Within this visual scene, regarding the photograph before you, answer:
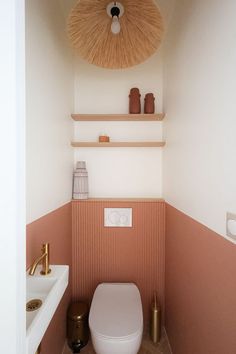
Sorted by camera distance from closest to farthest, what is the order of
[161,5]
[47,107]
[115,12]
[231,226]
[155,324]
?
1. [231,226]
2. [115,12]
3. [47,107]
4. [161,5]
5. [155,324]

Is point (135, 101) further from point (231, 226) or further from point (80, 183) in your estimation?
point (231, 226)

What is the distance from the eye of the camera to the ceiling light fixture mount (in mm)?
1014

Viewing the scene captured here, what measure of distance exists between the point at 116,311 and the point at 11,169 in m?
1.27

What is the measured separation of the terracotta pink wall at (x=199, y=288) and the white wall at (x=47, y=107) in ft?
2.88

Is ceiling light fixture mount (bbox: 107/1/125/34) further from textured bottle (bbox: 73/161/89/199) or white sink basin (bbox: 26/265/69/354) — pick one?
white sink basin (bbox: 26/265/69/354)

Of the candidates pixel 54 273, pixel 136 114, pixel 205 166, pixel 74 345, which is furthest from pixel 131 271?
pixel 136 114

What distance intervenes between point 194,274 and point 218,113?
85 centimetres

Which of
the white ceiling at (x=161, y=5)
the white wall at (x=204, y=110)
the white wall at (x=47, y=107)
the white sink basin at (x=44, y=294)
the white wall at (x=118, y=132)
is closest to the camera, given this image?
the white sink basin at (x=44, y=294)

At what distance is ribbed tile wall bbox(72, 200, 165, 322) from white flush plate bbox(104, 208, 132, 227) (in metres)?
0.04

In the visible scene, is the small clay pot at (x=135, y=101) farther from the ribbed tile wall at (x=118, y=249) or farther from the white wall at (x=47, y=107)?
the ribbed tile wall at (x=118, y=249)

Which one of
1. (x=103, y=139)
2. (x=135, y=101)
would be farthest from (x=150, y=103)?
(x=103, y=139)

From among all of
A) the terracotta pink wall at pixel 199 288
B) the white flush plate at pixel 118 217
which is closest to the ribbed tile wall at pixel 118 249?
the white flush plate at pixel 118 217

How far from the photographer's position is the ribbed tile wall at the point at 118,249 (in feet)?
5.77

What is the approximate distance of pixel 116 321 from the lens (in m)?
1.23
